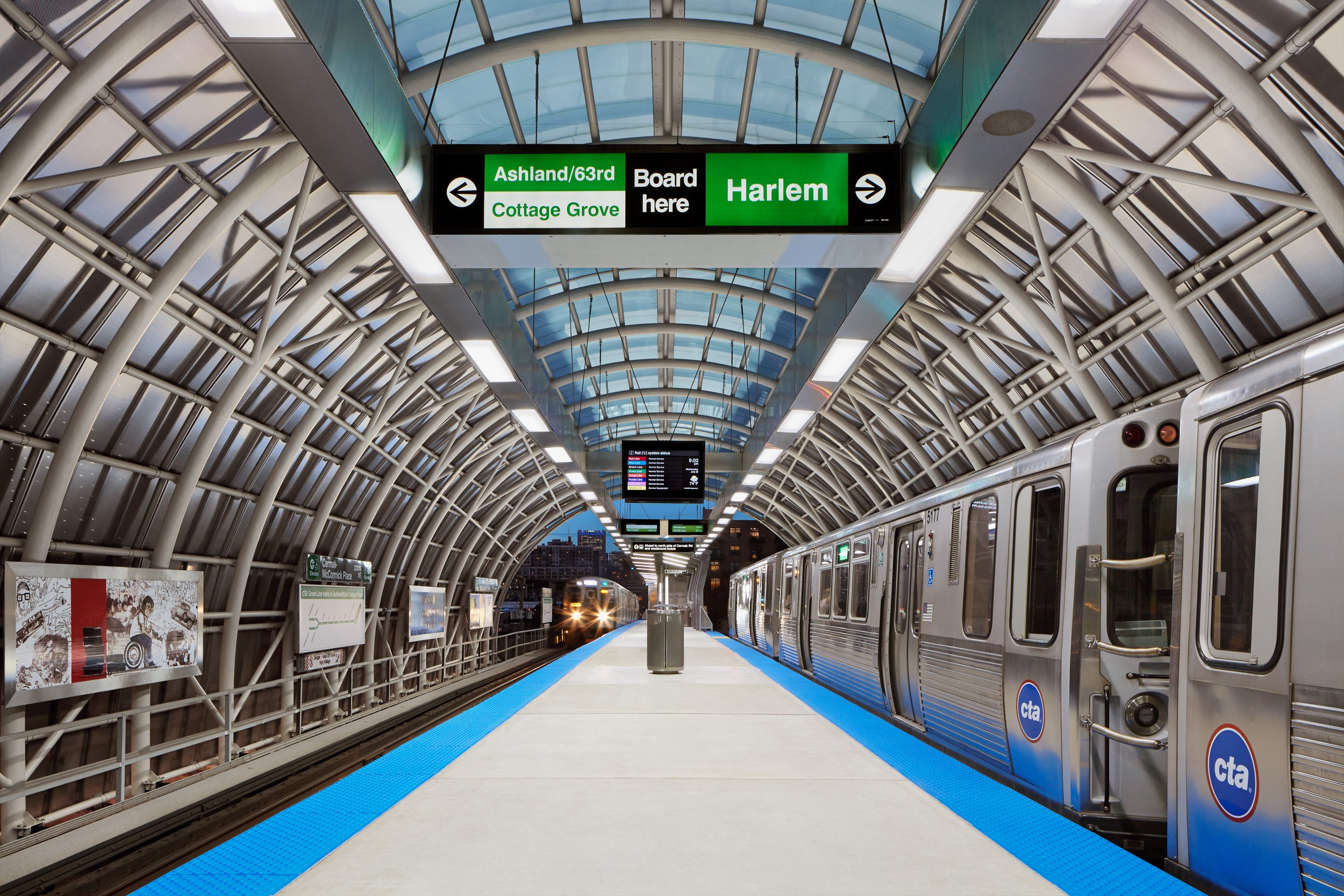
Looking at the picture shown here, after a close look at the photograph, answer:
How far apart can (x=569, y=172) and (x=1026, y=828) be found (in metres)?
5.12

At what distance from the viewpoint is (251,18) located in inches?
189

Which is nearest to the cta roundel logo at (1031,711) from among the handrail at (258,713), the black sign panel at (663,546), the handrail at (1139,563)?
the handrail at (1139,563)

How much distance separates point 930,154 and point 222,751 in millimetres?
11687

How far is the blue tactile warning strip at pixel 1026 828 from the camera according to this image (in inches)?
161

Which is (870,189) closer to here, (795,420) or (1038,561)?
(1038,561)

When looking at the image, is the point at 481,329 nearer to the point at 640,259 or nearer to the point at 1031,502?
the point at 640,259

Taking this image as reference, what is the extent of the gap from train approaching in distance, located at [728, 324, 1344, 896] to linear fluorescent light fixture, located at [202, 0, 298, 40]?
17.6ft

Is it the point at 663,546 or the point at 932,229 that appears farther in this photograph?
the point at 663,546

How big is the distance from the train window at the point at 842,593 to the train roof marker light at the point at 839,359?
10.5 ft

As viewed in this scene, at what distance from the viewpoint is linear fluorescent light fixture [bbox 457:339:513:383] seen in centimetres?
1153

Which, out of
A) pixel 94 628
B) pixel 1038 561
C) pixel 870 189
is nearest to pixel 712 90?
pixel 870 189

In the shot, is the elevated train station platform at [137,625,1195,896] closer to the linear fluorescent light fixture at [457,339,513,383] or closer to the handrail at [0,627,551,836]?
the handrail at [0,627,551,836]

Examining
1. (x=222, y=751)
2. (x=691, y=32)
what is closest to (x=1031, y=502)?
(x=691, y=32)

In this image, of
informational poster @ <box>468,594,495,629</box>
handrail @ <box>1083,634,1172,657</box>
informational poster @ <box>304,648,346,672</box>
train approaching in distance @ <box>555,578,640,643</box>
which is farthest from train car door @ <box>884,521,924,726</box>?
train approaching in distance @ <box>555,578,640,643</box>
